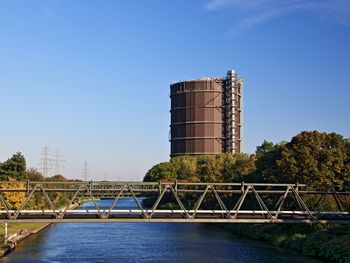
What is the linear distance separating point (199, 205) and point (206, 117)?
10526cm

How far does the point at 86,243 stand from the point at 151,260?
15.0 m

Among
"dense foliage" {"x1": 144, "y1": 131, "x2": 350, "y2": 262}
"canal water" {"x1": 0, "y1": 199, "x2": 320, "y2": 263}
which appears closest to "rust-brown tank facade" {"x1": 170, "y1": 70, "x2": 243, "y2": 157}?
"dense foliage" {"x1": 144, "y1": 131, "x2": 350, "y2": 262}

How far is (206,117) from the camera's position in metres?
152

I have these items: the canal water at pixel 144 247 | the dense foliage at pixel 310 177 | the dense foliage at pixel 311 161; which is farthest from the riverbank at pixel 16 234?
the dense foliage at pixel 311 161

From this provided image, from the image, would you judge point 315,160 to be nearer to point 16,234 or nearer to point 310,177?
point 310,177

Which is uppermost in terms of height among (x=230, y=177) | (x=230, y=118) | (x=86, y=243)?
(x=230, y=118)

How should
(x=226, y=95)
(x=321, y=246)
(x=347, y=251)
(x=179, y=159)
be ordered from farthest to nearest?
(x=226, y=95), (x=179, y=159), (x=321, y=246), (x=347, y=251)

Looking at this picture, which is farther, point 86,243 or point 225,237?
point 225,237

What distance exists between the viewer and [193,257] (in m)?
47.6

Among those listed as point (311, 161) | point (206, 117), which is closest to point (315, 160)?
point (311, 161)

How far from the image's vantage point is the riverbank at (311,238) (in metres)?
45.3

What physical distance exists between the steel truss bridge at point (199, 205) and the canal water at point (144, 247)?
329cm

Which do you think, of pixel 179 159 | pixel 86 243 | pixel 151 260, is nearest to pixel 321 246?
pixel 151 260

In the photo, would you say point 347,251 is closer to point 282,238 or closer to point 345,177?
point 282,238
